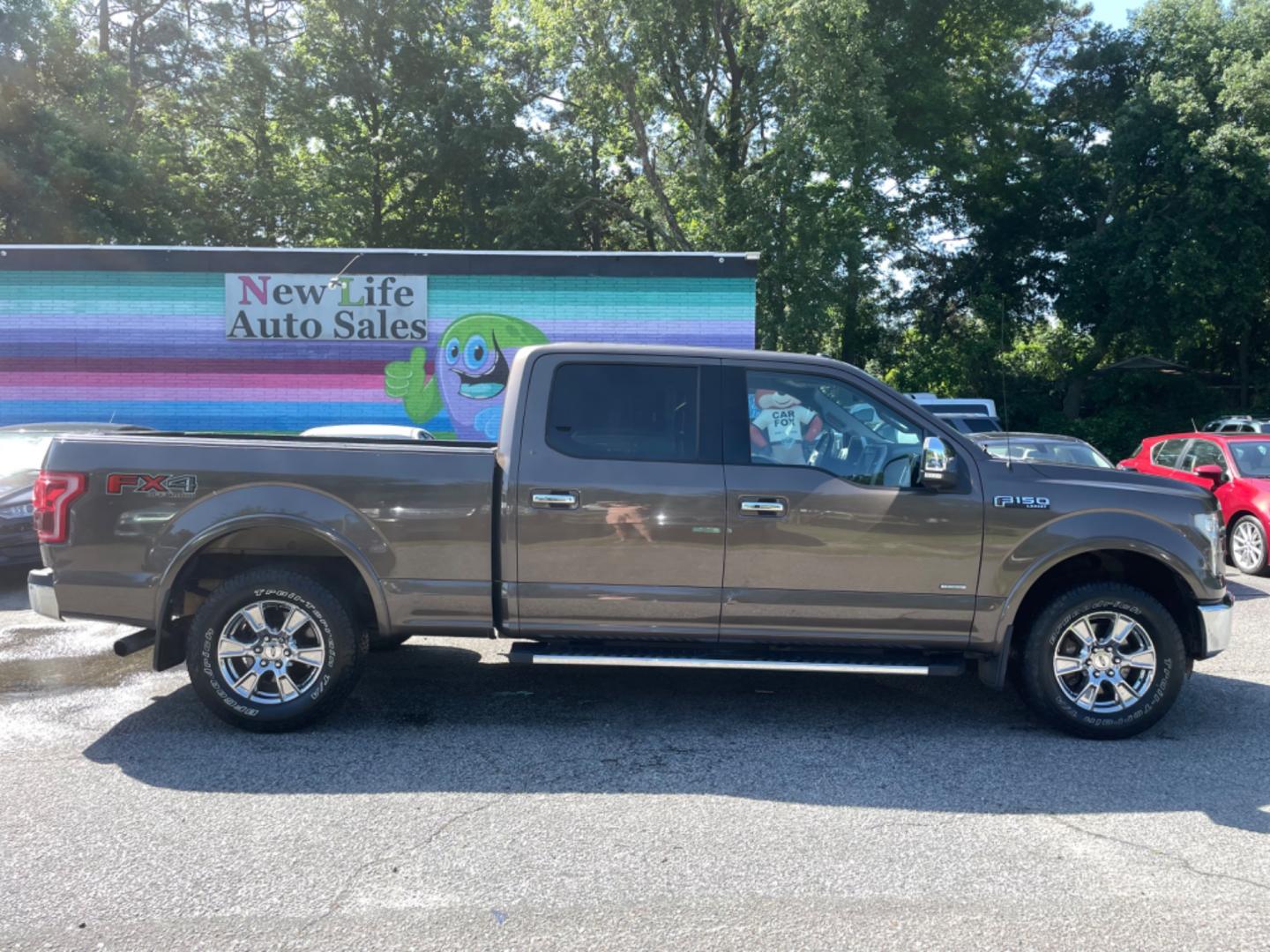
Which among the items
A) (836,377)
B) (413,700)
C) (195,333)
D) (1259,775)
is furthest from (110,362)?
(1259,775)

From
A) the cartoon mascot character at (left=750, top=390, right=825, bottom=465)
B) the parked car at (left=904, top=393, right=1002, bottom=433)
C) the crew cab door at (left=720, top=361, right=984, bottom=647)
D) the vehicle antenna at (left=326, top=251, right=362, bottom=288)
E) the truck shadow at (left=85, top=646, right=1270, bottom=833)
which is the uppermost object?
the vehicle antenna at (left=326, top=251, right=362, bottom=288)

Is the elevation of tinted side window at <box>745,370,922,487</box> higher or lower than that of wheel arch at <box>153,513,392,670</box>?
higher

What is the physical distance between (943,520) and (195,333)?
13.8m

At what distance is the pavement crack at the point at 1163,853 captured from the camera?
368 centimetres

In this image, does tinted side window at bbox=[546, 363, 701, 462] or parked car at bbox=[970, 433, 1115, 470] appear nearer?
tinted side window at bbox=[546, 363, 701, 462]

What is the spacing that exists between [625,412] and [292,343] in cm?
1184

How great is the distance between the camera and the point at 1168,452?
1274 centimetres

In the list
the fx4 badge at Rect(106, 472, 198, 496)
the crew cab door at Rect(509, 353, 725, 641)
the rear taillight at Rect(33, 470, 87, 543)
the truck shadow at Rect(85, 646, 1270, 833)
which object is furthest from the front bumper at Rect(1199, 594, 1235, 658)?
the rear taillight at Rect(33, 470, 87, 543)

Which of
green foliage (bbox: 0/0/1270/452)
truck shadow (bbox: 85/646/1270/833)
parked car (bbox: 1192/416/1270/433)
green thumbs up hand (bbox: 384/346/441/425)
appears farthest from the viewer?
green foliage (bbox: 0/0/1270/452)

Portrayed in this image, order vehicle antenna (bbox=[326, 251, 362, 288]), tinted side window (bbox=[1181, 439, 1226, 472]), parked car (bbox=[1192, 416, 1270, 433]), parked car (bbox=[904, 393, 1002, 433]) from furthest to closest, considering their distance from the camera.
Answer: parked car (bbox=[1192, 416, 1270, 433]) < vehicle antenna (bbox=[326, 251, 362, 288]) < parked car (bbox=[904, 393, 1002, 433]) < tinted side window (bbox=[1181, 439, 1226, 472])

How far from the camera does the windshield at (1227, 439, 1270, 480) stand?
11.1 m

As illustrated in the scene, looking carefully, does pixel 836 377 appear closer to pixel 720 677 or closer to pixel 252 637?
pixel 720 677

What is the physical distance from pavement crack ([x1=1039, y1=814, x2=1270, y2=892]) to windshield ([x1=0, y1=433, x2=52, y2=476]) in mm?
9351

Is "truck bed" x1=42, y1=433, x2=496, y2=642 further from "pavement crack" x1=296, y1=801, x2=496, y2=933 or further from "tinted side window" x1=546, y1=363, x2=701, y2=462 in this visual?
"pavement crack" x1=296, y1=801, x2=496, y2=933
